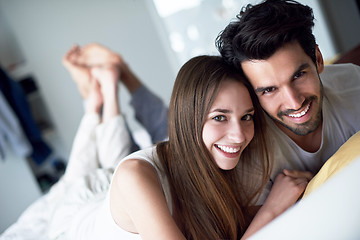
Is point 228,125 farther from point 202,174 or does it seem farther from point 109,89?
point 109,89

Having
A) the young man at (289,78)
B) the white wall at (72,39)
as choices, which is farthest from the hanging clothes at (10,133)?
the young man at (289,78)

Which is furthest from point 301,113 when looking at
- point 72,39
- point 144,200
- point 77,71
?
point 72,39

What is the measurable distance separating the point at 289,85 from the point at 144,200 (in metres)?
0.49

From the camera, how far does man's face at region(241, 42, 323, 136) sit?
913 mm

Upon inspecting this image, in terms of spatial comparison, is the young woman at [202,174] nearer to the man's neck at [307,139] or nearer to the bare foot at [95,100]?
the man's neck at [307,139]

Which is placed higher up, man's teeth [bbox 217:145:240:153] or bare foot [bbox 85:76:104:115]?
bare foot [bbox 85:76:104:115]

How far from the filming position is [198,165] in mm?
919

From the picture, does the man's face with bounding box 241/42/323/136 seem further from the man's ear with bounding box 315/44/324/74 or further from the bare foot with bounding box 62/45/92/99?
the bare foot with bounding box 62/45/92/99

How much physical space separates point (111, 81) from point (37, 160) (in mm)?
1161

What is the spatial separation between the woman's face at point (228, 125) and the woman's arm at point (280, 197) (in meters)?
0.15

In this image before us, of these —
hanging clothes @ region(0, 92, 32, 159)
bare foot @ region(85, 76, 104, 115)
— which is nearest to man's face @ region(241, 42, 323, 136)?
bare foot @ region(85, 76, 104, 115)

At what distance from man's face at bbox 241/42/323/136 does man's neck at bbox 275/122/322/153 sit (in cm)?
9

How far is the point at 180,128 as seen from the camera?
0.92m

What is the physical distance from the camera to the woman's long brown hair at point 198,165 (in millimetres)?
889
